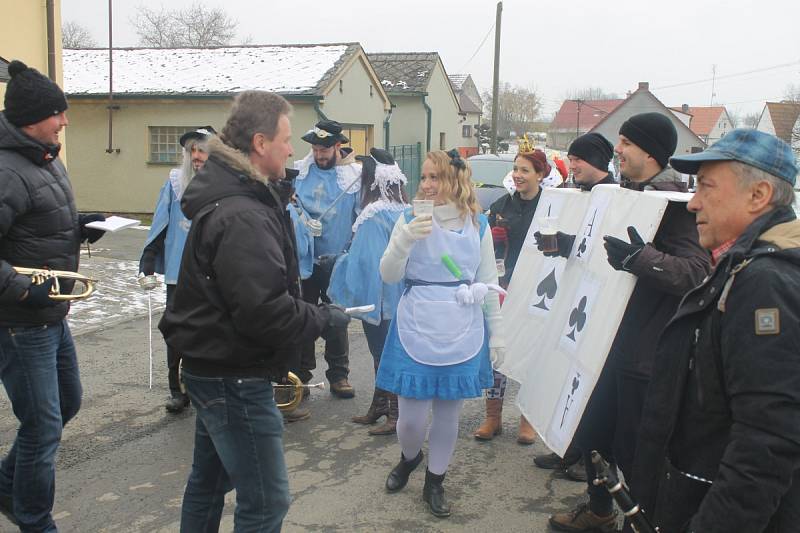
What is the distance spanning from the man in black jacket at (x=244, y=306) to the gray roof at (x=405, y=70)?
85.9ft

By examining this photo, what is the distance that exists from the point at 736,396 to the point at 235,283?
1.57 m

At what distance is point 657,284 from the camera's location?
3076mm

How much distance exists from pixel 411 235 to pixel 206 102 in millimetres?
15837

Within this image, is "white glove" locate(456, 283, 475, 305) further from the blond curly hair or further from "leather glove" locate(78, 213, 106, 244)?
"leather glove" locate(78, 213, 106, 244)

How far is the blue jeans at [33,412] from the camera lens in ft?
10.8

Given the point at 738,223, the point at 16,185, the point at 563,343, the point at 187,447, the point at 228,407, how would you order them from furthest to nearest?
the point at 187,447 → the point at 563,343 → the point at 16,185 → the point at 228,407 → the point at 738,223

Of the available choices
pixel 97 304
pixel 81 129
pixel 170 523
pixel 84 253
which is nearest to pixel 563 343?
pixel 170 523

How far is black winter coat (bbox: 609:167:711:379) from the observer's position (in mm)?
3037

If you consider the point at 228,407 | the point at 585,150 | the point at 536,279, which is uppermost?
the point at 585,150

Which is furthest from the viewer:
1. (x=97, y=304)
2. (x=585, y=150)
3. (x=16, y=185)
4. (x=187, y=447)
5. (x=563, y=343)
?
(x=97, y=304)

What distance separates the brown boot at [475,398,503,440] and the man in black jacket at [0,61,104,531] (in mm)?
2725

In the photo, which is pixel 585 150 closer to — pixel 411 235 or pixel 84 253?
pixel 411 235

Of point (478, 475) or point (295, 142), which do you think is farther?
point (295, 142)

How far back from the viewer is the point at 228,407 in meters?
2.74
